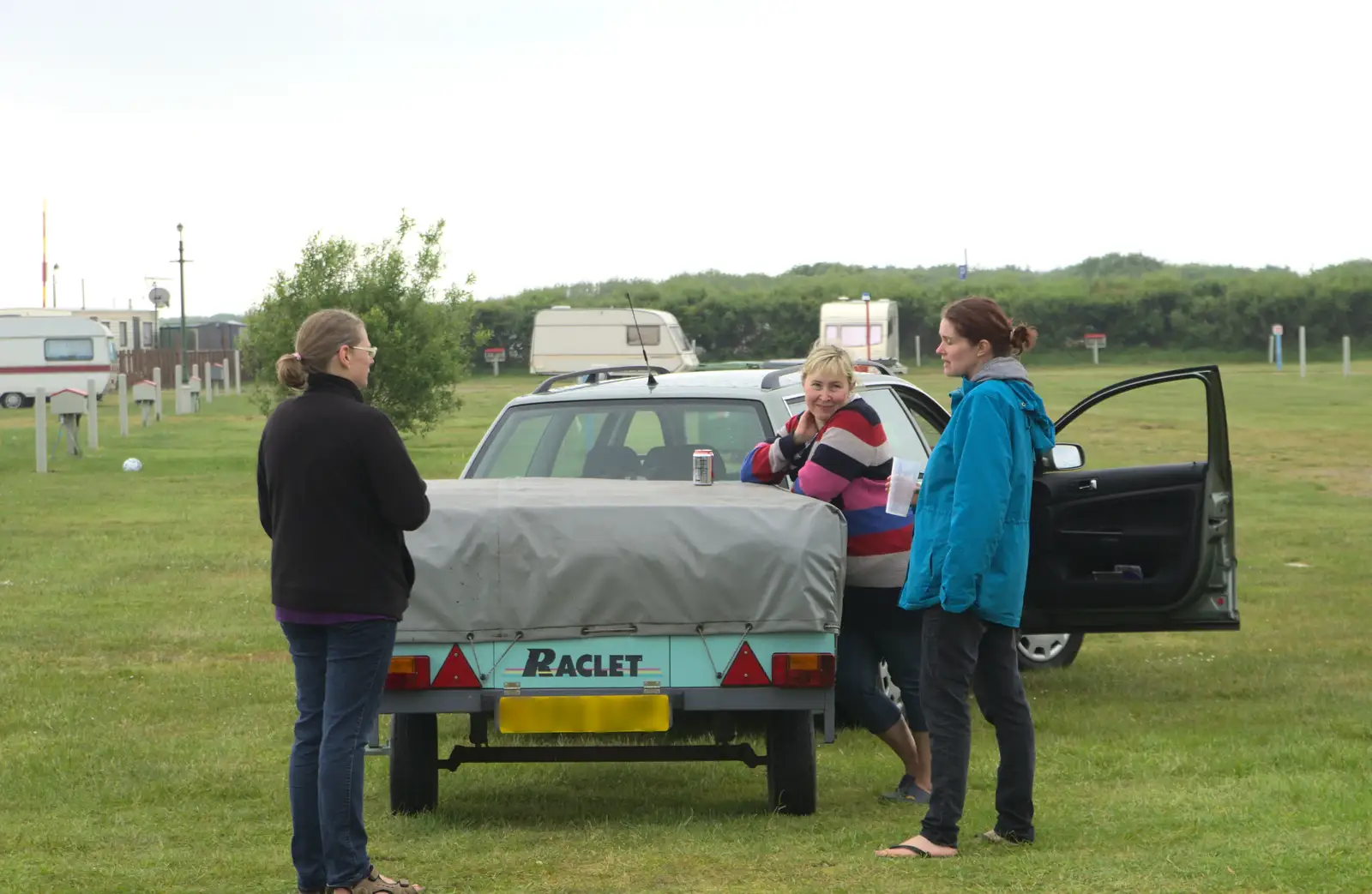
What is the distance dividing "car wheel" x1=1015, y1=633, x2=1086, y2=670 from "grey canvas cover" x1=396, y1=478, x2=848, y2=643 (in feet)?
13.4

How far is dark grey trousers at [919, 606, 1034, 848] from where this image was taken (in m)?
5.65

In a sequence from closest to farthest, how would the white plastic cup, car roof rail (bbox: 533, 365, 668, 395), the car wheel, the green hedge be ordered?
the white plastic cup
car roof rail (bbox: 533, 365, 668, 395)
the car wheel
the green hedge

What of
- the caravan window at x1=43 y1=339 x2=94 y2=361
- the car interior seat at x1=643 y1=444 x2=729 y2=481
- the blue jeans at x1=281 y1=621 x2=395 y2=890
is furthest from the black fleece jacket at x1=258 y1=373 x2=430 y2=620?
the caravan window at x1=43 y1=339 x2=94 y2=361

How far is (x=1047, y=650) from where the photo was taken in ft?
32.2

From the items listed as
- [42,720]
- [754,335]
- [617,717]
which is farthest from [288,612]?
[754,335]

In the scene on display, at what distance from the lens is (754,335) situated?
79750mm

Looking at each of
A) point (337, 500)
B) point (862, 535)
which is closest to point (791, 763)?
point (862, 535)

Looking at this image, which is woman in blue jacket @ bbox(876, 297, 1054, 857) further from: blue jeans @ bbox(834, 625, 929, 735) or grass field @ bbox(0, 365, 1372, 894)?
blue jeans @ bbox(834, 625, 929, 735)

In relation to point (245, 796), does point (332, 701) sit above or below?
above

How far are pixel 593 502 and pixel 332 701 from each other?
133 cm

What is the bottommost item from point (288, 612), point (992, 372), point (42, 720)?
point (42, 720)

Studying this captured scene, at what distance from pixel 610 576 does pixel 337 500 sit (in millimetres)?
1199

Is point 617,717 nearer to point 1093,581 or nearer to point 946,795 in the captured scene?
point 946,795

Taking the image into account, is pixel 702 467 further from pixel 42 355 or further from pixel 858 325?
pixel 858 325
